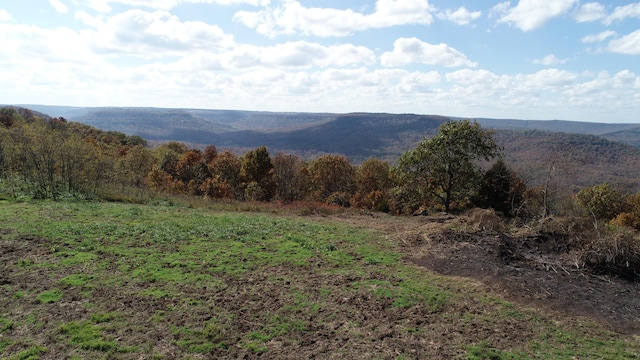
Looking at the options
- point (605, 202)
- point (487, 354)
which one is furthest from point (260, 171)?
point (487, 354)

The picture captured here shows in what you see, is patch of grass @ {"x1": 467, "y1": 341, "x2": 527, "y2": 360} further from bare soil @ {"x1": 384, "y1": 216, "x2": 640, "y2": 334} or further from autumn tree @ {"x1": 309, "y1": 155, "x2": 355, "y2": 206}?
autumn tree @ {"x1": 309, "y1": 155, "x2": 355, "y2": 206}

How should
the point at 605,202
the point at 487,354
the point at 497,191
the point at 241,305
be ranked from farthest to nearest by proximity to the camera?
1. the point at 605,202
2. the point at 497,191
3. the point at 241,305
4. the point at 487,354

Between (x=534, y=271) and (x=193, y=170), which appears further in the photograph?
(x=193, y=170)

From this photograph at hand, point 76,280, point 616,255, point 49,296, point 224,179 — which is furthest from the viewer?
point 224,179

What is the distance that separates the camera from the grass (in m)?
7.17

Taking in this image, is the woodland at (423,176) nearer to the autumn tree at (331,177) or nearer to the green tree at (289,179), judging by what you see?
the green tree at (289,179)

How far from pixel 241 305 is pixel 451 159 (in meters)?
21.1

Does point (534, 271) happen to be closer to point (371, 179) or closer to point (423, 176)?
point (423, 176)

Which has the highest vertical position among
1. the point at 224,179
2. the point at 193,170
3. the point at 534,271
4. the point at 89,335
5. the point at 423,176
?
the point at 423,176

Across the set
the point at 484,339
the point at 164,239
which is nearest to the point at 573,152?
the point at 484,339

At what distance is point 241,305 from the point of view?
8.82 metres

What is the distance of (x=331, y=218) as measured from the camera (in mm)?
21281

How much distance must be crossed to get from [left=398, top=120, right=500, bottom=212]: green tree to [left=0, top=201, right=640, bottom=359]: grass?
46.3 feet

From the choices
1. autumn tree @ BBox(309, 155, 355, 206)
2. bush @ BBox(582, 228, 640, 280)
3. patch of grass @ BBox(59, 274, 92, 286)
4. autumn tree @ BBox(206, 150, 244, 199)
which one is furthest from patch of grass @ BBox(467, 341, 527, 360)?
autumn tree @ BBox(309, 155, 355, 206)
